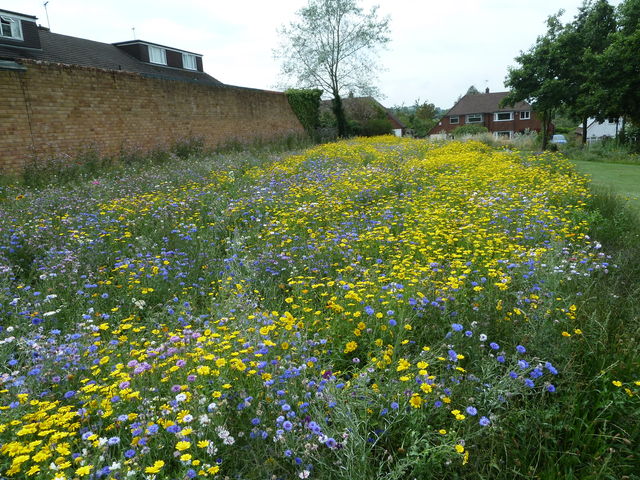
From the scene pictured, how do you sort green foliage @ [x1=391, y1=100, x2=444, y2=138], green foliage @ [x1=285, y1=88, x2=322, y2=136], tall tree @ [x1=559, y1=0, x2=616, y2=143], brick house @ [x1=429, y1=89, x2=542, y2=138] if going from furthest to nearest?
green foliage @ [x1=391, y1=100, x2=444, y2=138] → brick house @ [x1=429, y1=89, x2=542, y2=138] → green foliage @ [x1=285, y1=88, x2=322, y2=136] → tall tree @ [x1=559, y1=0, x2=616, y2=143]

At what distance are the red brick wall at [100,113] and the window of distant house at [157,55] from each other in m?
13.5

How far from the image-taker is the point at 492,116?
A: 55156mm

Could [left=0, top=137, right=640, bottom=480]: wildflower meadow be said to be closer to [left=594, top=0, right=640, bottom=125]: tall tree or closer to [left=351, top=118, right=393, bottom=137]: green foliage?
[left=594, top=0, right=640, bottom=125]: tall tree

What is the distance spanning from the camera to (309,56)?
1181 inches

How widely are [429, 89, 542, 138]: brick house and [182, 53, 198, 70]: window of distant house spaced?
33.8m

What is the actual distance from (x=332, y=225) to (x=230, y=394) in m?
3.27

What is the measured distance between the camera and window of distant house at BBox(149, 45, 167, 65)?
27381 mm

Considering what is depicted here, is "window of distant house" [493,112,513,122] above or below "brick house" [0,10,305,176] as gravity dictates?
above

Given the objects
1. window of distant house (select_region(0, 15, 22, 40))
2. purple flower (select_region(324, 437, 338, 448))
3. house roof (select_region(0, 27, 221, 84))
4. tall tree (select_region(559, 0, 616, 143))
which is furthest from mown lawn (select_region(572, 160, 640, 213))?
window of distant house (select_region(0, 15, 22, 40))

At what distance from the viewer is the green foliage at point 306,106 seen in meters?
23.9

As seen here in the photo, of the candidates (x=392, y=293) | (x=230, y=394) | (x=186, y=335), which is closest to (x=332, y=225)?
(x=392, y=293)

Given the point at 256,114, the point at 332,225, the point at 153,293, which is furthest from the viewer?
the point at 256,114

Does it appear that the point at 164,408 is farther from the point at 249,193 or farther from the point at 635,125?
the point at 635,125

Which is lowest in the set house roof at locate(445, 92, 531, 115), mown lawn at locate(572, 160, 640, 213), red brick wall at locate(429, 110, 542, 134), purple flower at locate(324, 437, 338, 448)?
purple flower at locate(324, 437, 338, 448)
